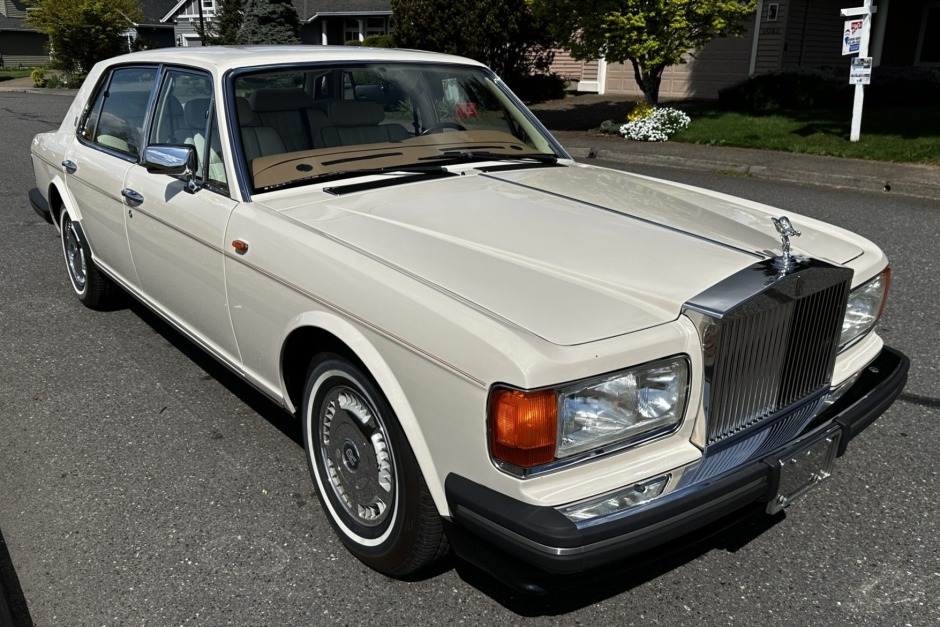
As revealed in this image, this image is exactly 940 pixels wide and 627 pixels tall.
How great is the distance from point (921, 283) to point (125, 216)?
525 centimetres

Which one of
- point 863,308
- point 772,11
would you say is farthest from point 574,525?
point 772,11

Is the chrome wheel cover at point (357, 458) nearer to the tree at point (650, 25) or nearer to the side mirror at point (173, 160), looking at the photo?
the side mirror at point (173, 160)

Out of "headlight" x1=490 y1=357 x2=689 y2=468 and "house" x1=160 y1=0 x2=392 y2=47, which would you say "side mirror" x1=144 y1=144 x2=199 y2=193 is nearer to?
"headlight" x1=490 y1=357 x2=689 y2=468

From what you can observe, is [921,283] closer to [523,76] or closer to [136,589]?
[136,589]

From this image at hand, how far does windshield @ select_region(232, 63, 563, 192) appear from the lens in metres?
3.42

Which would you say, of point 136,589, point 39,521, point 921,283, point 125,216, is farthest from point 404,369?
point 921,283

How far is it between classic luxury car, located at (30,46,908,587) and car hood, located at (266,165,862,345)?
1 cm

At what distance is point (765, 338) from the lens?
236 centimetres

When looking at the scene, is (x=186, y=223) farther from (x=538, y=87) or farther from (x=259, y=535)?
(x=538, y=87)

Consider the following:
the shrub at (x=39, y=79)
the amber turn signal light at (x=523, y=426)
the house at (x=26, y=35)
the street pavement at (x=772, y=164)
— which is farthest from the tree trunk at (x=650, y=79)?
the house at (x=26, y=35)

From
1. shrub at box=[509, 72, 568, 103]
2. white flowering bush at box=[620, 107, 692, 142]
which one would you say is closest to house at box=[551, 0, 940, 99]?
shrub at box=[509, 72, 568, 103]

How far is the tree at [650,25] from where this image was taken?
43.6 ft

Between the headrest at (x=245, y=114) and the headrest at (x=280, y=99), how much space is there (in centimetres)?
3

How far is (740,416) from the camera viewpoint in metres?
2.40
